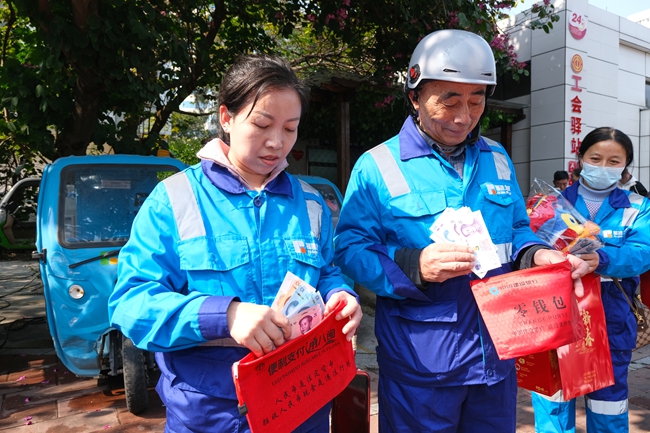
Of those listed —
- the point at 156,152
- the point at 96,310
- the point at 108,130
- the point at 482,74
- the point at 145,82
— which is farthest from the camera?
the point at 156,152

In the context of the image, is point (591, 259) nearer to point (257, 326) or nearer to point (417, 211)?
point (417, 211)

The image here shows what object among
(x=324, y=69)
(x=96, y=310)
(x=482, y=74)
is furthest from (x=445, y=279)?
(x=324, y=69)

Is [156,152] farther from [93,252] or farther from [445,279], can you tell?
[445,279]

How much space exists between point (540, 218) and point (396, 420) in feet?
3.88

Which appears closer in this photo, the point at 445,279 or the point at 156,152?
the point at 445,279

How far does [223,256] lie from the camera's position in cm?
133

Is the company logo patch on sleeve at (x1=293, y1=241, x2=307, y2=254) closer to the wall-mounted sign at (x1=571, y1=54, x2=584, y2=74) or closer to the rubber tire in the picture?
the rubber tire

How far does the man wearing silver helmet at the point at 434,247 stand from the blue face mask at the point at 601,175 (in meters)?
1.00

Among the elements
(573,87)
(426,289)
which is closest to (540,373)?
(426,289)

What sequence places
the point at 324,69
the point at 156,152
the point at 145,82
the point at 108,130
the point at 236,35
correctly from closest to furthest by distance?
the point at 145,82
the point at 108,130
the point at 156,152
the point at 236,35
the point at 324,69

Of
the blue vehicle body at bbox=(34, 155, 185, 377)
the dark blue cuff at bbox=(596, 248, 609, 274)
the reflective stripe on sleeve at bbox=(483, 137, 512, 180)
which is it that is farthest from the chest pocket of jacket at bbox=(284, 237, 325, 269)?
the blue vehicle body at bbox=(34, 155, 185, 377)

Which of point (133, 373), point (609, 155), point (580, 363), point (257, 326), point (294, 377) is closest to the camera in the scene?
point (257, 326)

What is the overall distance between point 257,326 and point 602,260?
1.80m

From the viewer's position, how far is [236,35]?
24.4 ft
